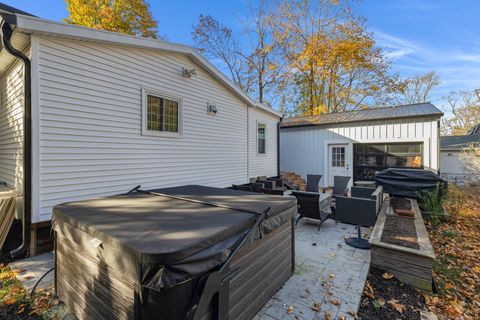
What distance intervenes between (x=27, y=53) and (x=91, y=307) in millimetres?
4319

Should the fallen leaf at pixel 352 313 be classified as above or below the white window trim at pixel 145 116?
below

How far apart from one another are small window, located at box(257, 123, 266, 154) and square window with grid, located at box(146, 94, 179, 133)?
13.7 feet

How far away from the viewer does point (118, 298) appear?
178cm

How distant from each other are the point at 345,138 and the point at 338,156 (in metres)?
0.90

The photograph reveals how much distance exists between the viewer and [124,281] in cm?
172

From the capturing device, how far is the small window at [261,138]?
9.39m

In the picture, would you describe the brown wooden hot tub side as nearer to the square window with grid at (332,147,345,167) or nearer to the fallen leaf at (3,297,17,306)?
the fallen leaf at (3,297,17,306)

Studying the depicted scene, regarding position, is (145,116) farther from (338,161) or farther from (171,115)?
(338,161)

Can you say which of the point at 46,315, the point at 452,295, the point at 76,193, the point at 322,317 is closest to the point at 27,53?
the point at 76,193

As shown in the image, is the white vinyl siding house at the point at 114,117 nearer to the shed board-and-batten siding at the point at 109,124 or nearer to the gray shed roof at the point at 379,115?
the shed board-and-batten siding at the point at 109,124

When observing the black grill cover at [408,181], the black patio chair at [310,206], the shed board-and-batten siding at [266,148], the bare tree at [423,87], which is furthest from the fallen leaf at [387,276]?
the bare tree at [423,87]

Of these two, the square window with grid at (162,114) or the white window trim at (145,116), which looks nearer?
the white window trim at (145,116)

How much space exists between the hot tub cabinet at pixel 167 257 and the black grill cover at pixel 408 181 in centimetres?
494

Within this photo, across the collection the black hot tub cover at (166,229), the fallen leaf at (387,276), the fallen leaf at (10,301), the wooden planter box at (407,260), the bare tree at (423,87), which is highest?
the bare tree at (423,87)
